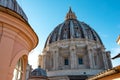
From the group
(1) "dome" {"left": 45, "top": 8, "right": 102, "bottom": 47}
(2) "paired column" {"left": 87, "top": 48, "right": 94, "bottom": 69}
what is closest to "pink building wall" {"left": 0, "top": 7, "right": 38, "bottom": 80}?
(2) "paired column" {"left": 87, "top": 48, "right": 94, "bottom": 69}

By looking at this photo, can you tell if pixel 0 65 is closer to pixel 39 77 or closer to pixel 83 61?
pixel 39 77

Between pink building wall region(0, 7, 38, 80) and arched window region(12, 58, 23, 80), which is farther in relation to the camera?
arched window region(12, 58, 23, 80)

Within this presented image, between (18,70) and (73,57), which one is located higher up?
(73,57)

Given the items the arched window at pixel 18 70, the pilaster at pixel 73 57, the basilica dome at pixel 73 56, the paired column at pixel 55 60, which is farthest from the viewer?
the paired column at pixel 55 60

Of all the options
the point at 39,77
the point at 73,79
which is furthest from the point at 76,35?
the point at 39,77

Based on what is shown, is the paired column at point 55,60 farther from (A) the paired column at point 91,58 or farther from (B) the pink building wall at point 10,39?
(B) the pink building wall at point 10,39

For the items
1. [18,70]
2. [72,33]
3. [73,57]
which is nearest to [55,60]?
[73,57]

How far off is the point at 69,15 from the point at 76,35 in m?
14.4

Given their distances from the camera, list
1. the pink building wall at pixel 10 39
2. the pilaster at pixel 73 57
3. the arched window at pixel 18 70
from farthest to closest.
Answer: the pilaster at pixel 73 57 → the arched window at pixel 18 70 → the pink building wall at pixel 10 39

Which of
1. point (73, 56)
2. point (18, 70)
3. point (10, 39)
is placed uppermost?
point (73, 56)

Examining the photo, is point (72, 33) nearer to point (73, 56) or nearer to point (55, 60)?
point (73, 56)

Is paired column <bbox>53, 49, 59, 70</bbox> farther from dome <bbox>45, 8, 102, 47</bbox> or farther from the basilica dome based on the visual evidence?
dome <bbox>45, 8, 102, 47</bbox>

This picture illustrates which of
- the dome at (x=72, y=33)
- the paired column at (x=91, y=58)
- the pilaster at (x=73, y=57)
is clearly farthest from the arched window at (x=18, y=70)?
the dome at (x=72, y=33)

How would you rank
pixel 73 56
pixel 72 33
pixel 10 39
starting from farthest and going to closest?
pixel 72 33 → pixel 73 56 → pixel 10 39
